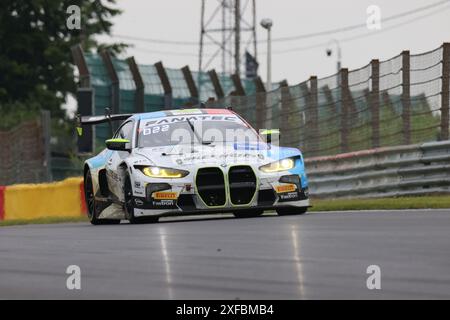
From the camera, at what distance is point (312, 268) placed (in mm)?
9297

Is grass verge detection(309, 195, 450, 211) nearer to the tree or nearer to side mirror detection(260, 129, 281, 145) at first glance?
side mirror detection(260, 129, 281, 145)

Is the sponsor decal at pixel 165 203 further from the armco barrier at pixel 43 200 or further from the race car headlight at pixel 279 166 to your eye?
the armco barrier at pixel 43 200

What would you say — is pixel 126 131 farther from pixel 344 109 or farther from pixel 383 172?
pixel 344 109

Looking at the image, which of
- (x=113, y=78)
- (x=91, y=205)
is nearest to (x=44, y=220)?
(x=91, y=205)

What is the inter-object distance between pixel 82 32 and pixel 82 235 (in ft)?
182

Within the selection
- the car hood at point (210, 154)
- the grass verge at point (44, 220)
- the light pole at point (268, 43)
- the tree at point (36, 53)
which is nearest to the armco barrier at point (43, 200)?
the grass verge at point (44, 220)

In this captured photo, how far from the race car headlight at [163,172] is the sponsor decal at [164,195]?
7.1 inches

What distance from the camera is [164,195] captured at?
16.5 metres

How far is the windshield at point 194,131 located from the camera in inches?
684

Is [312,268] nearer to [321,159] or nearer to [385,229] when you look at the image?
[385,229]

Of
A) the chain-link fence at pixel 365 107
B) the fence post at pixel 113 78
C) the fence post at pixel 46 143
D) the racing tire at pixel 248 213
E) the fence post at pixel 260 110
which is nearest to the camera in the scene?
the racing tire at pixel 248 213
